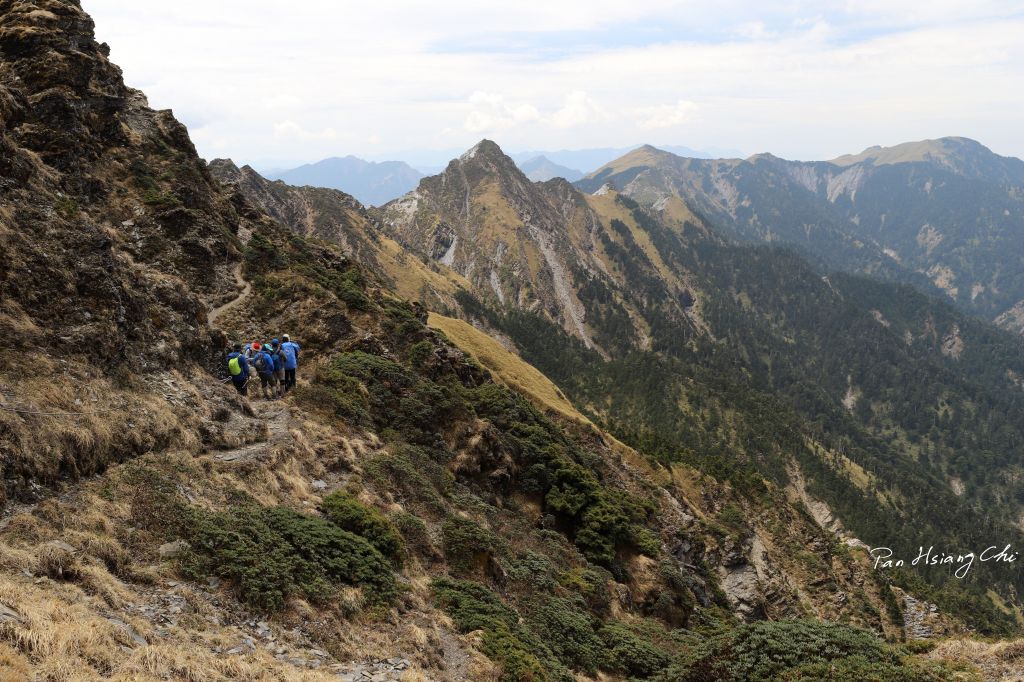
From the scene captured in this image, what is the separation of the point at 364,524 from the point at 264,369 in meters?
9.96

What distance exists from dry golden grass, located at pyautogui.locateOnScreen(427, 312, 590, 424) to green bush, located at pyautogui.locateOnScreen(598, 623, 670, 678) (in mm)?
36935

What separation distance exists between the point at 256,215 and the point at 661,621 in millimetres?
37685

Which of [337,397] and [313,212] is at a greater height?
[313,212]

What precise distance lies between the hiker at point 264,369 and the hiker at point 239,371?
62cm

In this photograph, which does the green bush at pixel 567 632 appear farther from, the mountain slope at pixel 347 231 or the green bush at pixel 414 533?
the mountain slope at pixel 347 231

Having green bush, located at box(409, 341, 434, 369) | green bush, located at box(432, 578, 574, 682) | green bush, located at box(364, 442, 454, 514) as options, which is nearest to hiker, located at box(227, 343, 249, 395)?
green bush, located at box(364, 442, 454, 514)

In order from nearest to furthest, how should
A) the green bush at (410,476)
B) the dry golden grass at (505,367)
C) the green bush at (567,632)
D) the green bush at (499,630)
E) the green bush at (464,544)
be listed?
1. the green bush at (499,630)
2. the green bush at (567,632)
3. the green bush at (464,544)
4. the green bush at (410,476)
5. the dry golden grass at (505,367)

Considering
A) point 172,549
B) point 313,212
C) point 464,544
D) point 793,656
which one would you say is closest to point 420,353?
point 464,544

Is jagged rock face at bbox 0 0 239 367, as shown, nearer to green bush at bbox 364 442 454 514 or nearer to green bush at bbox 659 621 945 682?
green bush at bbox 364 442 454 514

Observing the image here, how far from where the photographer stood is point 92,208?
3052 centimetres

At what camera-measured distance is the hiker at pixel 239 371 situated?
24742 mm

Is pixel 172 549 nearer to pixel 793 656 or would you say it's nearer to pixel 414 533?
pixel 414 533

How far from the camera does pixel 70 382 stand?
54.3 ft

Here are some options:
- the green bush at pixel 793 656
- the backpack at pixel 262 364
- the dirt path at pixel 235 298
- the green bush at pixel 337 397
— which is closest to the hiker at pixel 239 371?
the backpack at pixel 262 364
